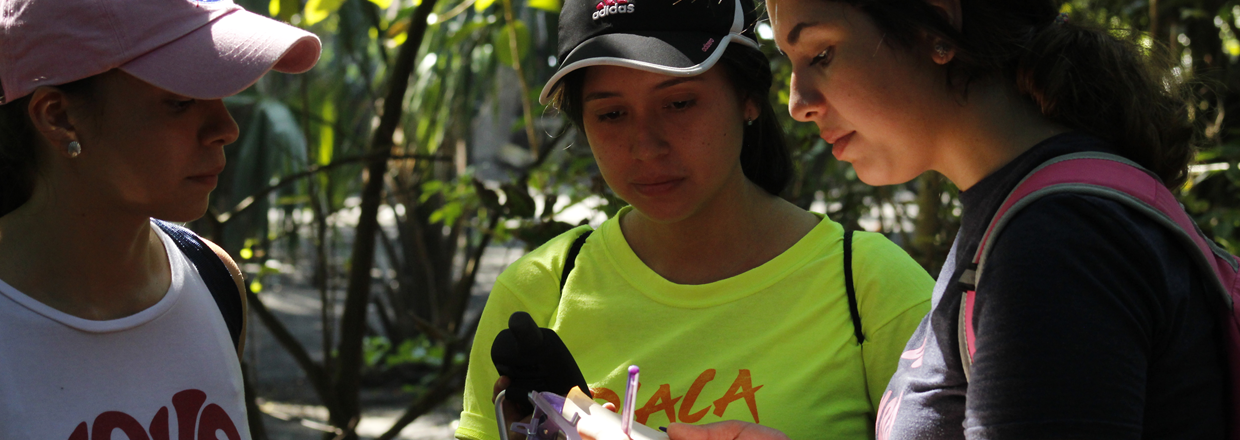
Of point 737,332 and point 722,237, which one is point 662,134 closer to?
point 722,237

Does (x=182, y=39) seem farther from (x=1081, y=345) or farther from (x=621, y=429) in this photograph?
(x=1081, y=345)

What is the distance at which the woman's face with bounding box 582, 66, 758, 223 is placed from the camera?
5.18 feet

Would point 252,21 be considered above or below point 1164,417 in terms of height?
above

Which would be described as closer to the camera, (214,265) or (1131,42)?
(1131,42)

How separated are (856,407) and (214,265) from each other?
117 cm

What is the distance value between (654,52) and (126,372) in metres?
0.96

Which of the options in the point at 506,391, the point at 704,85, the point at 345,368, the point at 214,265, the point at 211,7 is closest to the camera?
the point at 506,391

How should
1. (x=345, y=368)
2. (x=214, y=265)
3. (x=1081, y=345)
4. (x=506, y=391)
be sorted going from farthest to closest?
1. (x=345, y=368)
2. (x=214, y=265)
3. (x=506, y=391)
4. (x=1081, y=345)

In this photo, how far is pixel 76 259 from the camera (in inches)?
55.4

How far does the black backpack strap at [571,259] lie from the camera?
1667 mm

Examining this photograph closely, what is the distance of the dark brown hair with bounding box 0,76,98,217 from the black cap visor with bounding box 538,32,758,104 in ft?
2.47

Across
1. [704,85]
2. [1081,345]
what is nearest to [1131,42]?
[1081,345]

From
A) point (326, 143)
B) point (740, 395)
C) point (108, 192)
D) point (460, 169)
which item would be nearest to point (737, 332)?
point (740, 395)

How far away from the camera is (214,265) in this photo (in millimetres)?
1721
